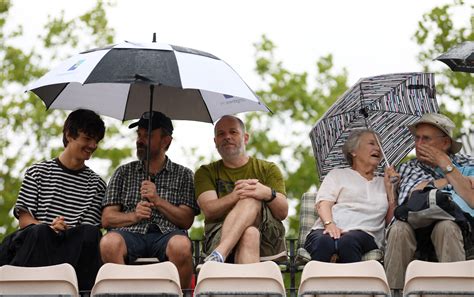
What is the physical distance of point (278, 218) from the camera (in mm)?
6953

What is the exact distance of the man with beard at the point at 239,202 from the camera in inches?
259

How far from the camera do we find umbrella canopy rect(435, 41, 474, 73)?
6616 millimetres

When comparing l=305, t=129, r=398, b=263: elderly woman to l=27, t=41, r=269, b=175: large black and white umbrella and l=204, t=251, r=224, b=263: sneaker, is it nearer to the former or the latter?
l=204, t=251, r=224, b=263: sneaker

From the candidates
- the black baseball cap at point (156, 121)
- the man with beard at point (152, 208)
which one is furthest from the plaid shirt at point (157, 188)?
the black baseball cap at point (156, 121)

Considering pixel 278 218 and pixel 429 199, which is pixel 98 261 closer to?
pixel 278 218

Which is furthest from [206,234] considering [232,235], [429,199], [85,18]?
[85,18]

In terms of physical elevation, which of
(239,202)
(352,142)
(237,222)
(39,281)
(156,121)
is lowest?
(39,281)

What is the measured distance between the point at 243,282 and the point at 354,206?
156 centimetres

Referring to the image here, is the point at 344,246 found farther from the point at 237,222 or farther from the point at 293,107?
the point at 293,107

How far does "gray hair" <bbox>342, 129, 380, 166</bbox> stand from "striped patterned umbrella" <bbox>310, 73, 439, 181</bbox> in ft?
0.61

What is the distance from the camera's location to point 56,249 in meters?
6.50

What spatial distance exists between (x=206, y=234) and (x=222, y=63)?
1.17 metres

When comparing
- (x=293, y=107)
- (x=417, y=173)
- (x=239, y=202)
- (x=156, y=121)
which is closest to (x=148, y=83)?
(x=156, y=121)

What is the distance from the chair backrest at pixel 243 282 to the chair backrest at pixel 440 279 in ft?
2.34
